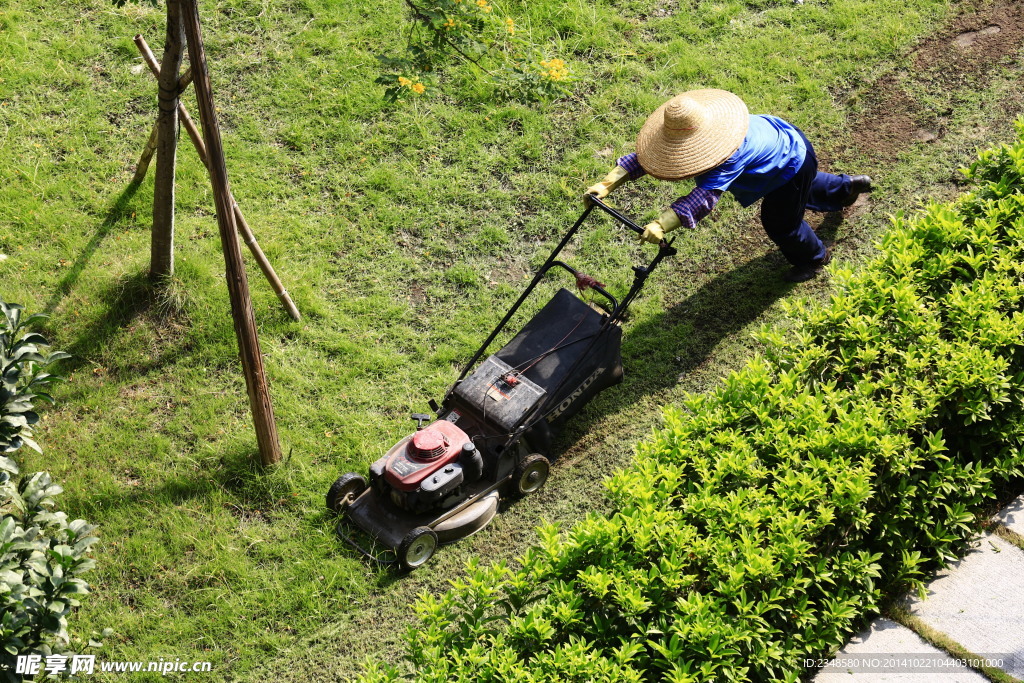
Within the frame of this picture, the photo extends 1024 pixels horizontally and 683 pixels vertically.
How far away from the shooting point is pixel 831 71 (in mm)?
8062

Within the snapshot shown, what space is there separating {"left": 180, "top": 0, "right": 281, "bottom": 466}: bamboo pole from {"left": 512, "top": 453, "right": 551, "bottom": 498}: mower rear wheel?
149 cm

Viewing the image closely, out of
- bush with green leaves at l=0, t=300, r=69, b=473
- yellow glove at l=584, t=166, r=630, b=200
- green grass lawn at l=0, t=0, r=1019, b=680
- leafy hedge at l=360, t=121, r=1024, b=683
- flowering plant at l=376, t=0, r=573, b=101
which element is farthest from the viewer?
flowering plant at l=376, t=0, r=573, b=101

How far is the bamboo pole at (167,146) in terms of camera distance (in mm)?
5742

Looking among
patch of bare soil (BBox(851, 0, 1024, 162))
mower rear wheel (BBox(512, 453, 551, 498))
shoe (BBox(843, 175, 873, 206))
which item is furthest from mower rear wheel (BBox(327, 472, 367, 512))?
patch of bare soil (BBox(851, 0, 1024, 162))

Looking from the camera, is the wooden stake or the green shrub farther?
the wooden stake

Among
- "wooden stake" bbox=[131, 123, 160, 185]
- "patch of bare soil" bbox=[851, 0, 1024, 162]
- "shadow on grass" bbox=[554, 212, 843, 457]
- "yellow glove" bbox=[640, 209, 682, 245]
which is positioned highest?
"patch of bare soil" bbox=[851, 0, 1024, 162]

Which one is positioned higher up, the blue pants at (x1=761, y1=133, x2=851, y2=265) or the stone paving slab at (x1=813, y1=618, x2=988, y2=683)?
the blue pants at (x1=761, y1=133, x2=851, y2=265)

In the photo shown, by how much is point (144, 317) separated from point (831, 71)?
19.0 ft

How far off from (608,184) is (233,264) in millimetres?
2289

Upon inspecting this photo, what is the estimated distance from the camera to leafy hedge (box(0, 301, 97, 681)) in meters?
4.15

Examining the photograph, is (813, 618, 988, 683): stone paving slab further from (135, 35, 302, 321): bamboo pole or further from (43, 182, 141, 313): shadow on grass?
(43, 182, 141, 313): shadow on grass

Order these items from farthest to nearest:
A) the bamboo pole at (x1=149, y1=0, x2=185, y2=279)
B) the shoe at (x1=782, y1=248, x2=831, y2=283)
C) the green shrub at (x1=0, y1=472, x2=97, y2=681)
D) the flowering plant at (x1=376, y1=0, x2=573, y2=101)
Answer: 1. the shoe at (x1=782, y1=248, x2=831, y2=283)
2. the flowering plant at (x1=376, y1=0, x2=573, y2=101)
3. the bamboo pole at (x1=149, y1=0, x2=185, y2=279)
4. the green shrub at (x1=0, y1=472, x2=97, y2=681)

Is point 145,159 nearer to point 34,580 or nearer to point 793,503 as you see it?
point 34,580

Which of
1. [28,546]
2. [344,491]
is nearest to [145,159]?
[344,491]
